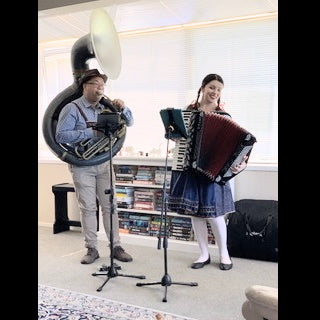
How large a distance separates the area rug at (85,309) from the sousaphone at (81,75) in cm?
100

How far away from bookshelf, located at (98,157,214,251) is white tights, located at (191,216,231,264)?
480 mm

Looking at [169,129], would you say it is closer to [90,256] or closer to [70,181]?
[90,256]

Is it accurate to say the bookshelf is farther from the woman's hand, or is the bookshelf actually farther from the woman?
the woman's hand

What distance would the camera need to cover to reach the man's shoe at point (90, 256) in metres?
3.10

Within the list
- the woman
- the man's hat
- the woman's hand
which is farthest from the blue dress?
the man's hat

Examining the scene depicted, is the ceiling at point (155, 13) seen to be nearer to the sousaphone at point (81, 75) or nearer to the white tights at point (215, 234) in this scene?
the sousaphone at point (81, 75)

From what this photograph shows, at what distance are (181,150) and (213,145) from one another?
0.71 feet

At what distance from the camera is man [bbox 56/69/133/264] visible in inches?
116

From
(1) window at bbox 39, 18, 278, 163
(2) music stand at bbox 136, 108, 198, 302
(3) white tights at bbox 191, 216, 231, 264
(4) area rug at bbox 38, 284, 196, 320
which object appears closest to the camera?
(4) area rug at bbox 38, 284, 196, 320

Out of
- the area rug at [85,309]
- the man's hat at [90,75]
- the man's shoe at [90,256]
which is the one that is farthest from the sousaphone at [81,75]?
the area rug at [85,309]

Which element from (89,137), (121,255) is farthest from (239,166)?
(121,255)
